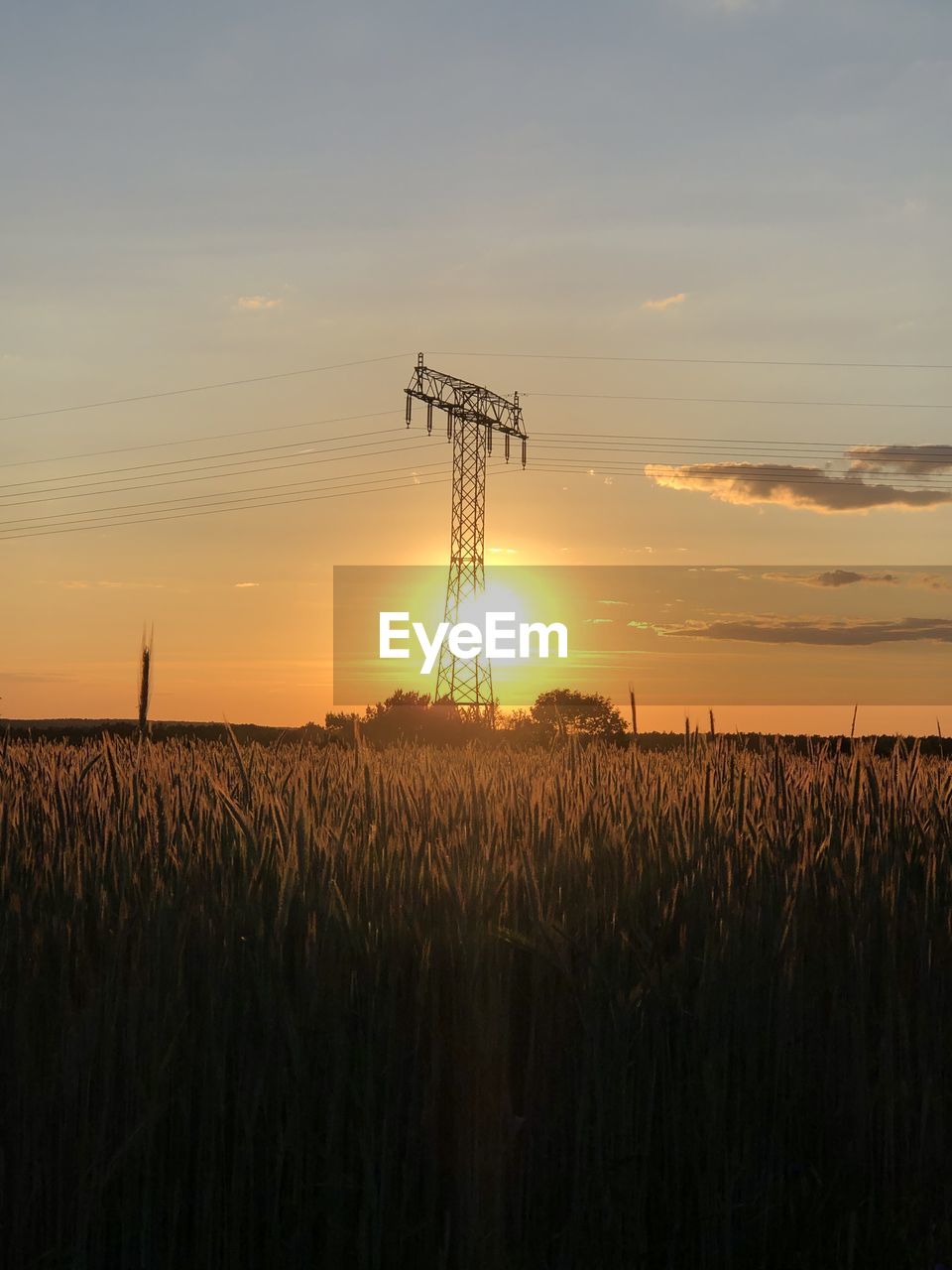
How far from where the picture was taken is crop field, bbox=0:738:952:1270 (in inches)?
127

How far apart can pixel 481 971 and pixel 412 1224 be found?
0.72m

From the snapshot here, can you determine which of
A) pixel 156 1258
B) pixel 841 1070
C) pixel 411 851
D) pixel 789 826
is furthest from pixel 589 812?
pixel 156 1258

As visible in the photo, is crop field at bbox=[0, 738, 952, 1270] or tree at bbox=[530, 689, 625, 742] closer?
crop field at bbox=[0, 738, 952, 1270]

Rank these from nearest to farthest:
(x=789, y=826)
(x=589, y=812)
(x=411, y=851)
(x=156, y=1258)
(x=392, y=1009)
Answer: (x=156, y=1258)
(x=392, y=1009)
(x=411, y=851)
(x=589, y=812)
(x=789, y=826)

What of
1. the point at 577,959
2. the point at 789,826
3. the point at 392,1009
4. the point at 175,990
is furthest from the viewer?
the point at 789,826

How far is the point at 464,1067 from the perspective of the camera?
132 inches

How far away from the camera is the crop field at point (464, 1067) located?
10.6ft

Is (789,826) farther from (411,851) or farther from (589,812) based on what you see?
(411,851)

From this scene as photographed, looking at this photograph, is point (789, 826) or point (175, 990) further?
point (789, 826)

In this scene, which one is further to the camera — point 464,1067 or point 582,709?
point 582,709

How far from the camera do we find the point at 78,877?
4.54m

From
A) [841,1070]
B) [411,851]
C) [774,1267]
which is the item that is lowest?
[774,1267]

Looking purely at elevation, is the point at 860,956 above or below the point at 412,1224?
above

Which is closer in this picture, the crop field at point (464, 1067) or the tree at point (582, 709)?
the crop field at point (464, 1067)
